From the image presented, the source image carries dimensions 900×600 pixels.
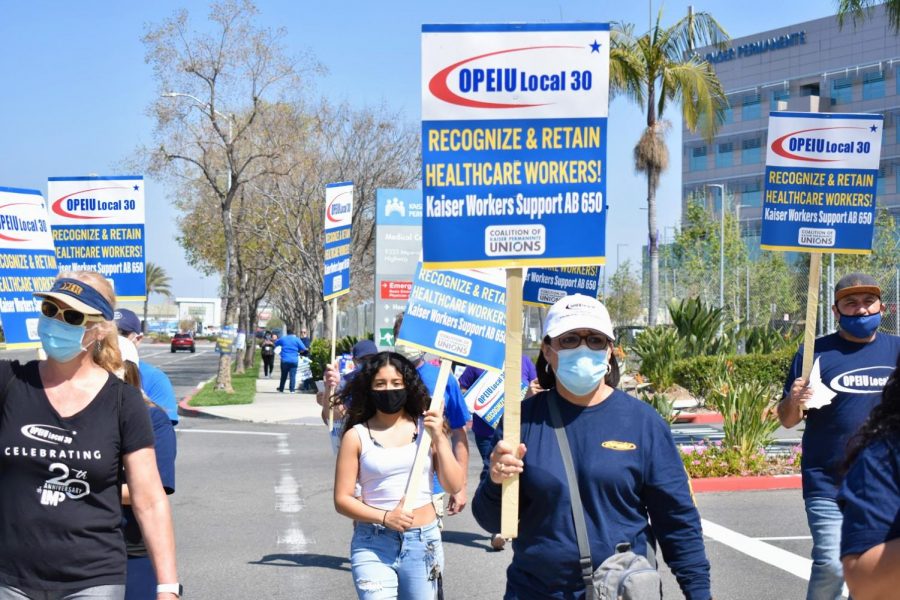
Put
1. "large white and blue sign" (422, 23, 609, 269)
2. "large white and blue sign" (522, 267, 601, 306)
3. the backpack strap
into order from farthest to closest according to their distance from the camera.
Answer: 1. "large white and blue sign" (522, 267, 601, 306)
2. "large white and blue sign" (422, 23, 609, 269)
3. the backpack strap

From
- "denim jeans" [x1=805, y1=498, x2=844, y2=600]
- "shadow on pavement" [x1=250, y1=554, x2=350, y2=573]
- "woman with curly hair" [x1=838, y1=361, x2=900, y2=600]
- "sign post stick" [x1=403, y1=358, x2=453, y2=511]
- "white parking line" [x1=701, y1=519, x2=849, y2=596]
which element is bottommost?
"shadow on pavement" [x1=250, y1=554, x2=350, y2=573]

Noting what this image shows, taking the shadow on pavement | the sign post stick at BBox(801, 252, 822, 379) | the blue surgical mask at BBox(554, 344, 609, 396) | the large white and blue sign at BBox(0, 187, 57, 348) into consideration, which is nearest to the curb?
the shadow on pavement

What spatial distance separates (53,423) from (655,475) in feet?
6.44

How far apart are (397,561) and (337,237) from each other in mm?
7832

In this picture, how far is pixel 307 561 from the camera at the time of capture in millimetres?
9266

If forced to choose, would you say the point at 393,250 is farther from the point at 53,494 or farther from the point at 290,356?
the point at 53,494

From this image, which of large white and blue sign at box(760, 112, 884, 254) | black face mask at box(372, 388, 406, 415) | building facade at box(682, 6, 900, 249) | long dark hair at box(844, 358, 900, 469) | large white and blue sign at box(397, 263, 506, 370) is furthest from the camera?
building facade at box(682, 6, 900, 249)

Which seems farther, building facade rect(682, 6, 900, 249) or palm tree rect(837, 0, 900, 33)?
building facade rect(682, 6, 900, 249)

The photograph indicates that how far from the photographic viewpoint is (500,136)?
4.30 meters

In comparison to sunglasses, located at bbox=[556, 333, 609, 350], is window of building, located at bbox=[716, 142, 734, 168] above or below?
above

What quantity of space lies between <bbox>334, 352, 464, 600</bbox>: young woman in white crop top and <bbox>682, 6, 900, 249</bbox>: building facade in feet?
212

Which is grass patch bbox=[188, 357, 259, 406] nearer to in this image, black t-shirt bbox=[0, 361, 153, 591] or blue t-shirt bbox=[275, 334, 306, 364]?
blue t-shirt bbox=[275, 334, 306, 364]

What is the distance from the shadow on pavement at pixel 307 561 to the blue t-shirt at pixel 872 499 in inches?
276

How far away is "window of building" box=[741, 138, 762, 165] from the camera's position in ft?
263
